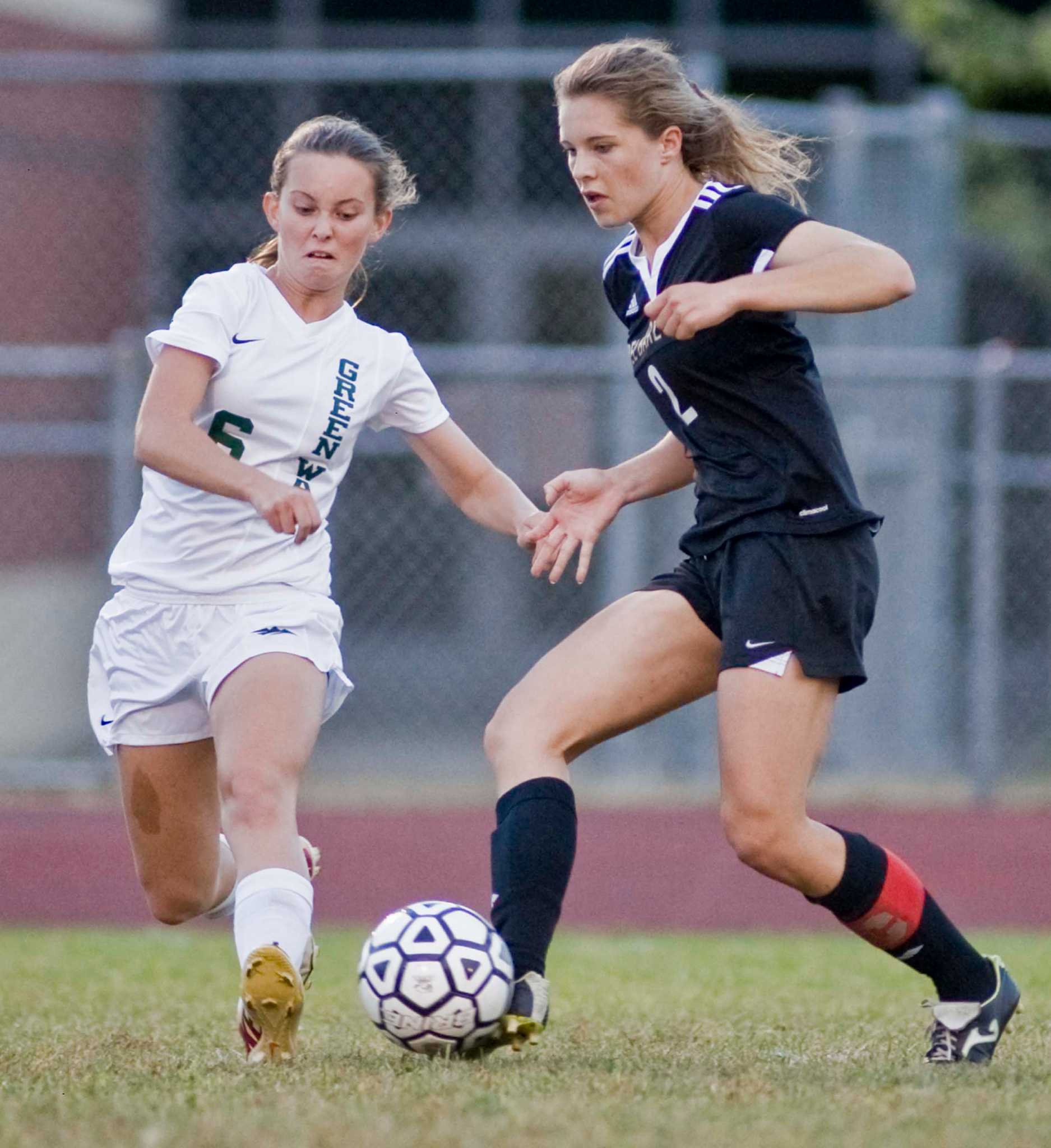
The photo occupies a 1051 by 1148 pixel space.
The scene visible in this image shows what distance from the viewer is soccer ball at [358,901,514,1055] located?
3604 millimetres

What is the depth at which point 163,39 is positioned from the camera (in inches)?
556

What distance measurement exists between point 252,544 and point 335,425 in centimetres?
32

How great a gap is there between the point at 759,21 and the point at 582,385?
6.36 meters

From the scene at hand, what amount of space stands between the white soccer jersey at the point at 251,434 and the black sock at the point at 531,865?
720mm

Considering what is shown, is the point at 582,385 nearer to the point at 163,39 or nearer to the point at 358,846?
the point at 358,846

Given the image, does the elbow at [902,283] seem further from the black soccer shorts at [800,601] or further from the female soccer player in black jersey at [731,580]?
the black soccer shorts at [800,601]

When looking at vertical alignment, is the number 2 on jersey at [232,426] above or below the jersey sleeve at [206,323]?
below

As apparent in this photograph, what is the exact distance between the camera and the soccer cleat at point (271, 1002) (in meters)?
3.64

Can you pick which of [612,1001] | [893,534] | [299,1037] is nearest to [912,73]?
[893,534]

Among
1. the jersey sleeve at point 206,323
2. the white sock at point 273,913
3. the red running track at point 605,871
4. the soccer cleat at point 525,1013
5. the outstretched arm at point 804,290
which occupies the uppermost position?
the outstretched arm at point 804,290

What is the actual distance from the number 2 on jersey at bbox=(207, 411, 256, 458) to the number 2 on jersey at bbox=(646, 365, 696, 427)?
880mm

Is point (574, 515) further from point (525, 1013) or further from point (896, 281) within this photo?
point (525, 1013)

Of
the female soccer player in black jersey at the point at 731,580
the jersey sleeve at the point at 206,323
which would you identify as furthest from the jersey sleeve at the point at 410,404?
the female soccer player in black jersey at the point at 731,580

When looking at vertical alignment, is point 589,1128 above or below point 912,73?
below
